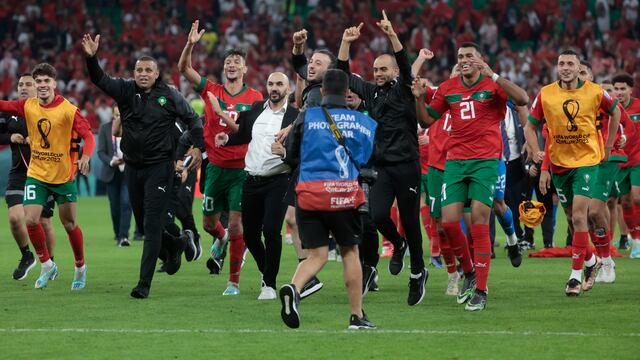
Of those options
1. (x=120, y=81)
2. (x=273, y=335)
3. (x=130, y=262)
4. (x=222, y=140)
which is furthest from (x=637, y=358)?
(x=130, y=262)

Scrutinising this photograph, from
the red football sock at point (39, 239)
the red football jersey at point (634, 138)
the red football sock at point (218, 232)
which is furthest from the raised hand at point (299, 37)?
the red football jersey at point (634, 138)

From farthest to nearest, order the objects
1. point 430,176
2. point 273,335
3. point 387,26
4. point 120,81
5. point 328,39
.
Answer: point 328,39 → point 430,176 → point 120,81 → point 387,26 → point 273,335

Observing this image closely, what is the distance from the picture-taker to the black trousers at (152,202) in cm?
1209

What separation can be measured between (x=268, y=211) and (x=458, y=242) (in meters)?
1.88

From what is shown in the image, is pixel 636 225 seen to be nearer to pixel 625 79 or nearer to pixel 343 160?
pixel 625 79

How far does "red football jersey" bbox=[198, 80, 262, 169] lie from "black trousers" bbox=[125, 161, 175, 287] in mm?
885

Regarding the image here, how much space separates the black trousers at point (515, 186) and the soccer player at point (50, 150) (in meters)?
7.16

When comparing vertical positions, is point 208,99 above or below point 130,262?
above

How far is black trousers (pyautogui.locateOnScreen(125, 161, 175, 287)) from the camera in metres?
12.1

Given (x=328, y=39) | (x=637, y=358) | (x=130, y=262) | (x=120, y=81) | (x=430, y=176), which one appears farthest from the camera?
(x=328, y=39)

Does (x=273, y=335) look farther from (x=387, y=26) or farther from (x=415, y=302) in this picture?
Result: (x=387, y=26)

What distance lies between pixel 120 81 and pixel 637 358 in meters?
6.34

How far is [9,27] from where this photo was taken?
38.2m

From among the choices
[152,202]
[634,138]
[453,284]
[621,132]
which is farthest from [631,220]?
[152,202]
